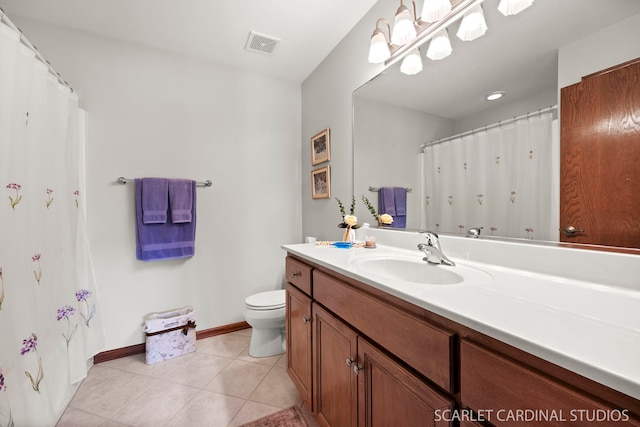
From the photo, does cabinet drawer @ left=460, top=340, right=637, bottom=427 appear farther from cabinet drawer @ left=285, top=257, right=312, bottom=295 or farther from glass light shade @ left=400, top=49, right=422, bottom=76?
glass light shade @ left=400, top=49, right=422, bottom=76

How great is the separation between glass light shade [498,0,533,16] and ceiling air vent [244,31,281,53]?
148 centimetres

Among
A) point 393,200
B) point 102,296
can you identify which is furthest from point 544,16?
point 102,296

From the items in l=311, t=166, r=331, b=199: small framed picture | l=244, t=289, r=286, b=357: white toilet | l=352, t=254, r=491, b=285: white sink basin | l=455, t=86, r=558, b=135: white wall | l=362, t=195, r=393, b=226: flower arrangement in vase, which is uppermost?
l=455, t=86, r=558, b=135: white wall

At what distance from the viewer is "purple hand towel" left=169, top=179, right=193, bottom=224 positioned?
196 centimetres

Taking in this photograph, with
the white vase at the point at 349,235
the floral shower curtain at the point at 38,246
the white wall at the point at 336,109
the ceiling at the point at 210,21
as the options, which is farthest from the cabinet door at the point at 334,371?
the ceiling at the point at 210,21

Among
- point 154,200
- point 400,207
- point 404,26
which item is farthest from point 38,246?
point 404,26

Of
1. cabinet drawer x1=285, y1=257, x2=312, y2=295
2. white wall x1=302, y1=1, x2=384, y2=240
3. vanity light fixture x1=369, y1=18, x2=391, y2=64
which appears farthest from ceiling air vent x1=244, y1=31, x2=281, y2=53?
cabinet drawer x1=285, y1=257, x2=312, y2=295

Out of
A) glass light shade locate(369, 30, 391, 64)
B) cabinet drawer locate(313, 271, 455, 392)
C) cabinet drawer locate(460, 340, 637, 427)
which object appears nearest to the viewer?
cabinet drawer locate(460, 340, 637, 427)

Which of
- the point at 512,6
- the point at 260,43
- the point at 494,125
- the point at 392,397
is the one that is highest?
the point at 260,43

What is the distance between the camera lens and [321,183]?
2.19m

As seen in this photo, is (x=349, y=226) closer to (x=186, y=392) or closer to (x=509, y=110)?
(x=509, y=110)

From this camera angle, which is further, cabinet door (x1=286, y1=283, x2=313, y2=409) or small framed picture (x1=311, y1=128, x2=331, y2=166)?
small framed picture (x1=311, y1=128, x2=331, y2=166)

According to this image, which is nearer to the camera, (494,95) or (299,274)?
(494,95)

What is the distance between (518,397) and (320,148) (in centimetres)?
201
